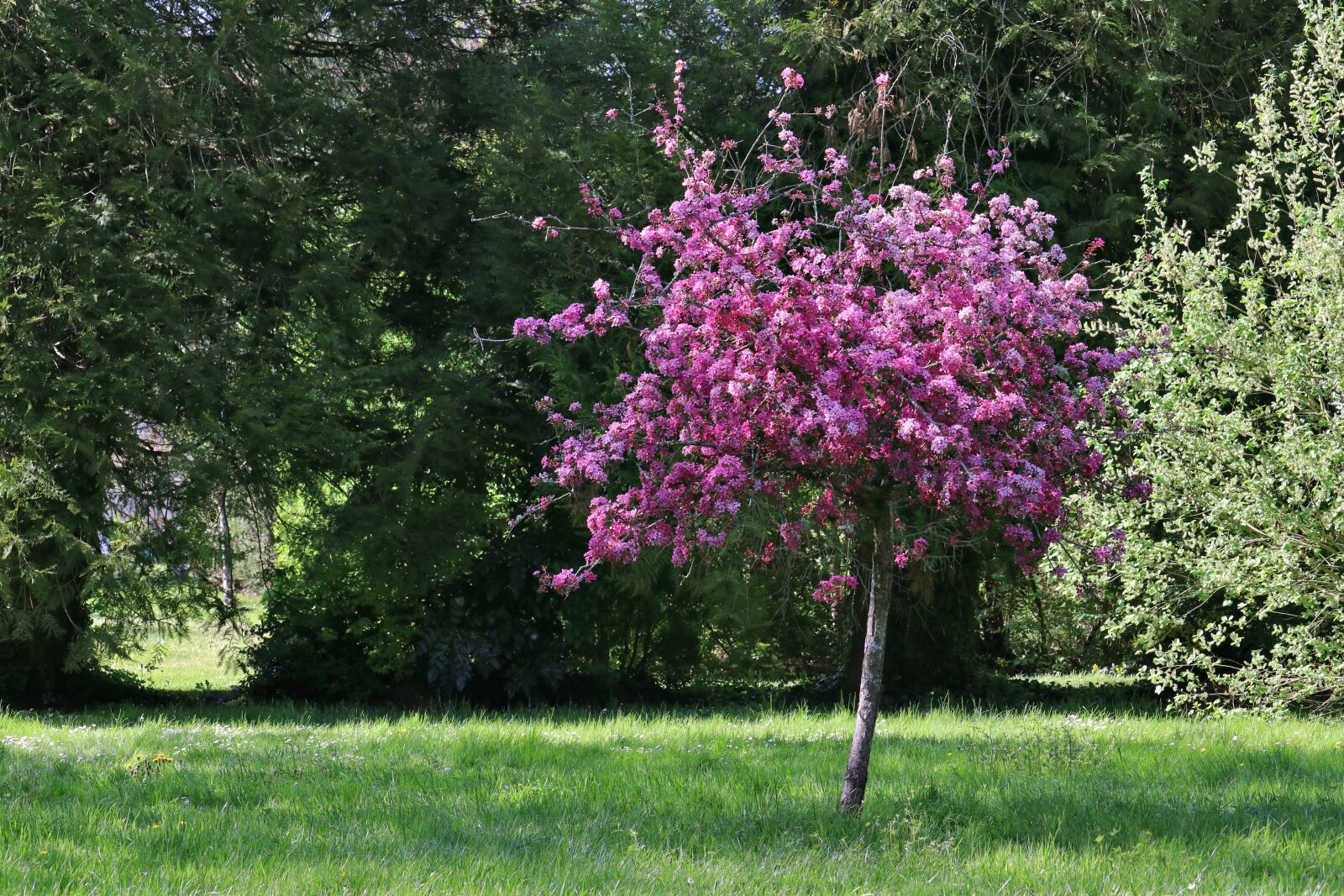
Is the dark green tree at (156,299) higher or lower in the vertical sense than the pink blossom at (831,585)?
higher

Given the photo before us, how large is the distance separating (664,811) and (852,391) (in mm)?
2119

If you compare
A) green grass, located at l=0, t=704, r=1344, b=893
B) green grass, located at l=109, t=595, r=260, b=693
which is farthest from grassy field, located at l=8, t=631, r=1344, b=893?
green grass, located at l=109, t=595, r=260, b=693

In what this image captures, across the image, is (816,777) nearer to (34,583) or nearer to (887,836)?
(887,836)

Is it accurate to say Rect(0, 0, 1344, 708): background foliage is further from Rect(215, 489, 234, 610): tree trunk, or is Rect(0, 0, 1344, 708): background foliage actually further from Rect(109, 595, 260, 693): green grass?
Rect(109, 595, 260, 693): green grass

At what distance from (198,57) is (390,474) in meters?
3.72

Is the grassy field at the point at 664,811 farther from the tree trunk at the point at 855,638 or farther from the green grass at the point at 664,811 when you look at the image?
the tree trunk at the point at 855,638

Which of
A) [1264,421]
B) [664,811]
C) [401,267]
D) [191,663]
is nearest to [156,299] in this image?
[401,267]

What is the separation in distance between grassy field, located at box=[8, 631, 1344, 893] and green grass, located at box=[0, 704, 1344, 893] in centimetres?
2

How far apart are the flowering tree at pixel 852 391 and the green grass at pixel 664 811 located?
2.49ft

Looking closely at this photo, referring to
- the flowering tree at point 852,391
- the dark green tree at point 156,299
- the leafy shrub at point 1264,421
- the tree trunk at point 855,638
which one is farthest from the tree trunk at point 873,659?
the dark green tree at point 156,299

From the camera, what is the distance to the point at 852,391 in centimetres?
461

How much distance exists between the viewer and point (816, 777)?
6.15 metres

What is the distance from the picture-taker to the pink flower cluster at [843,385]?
4559 millimetres

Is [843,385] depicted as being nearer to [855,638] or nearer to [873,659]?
[873,659]
